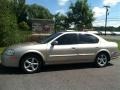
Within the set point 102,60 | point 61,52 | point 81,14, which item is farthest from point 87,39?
point 81,14

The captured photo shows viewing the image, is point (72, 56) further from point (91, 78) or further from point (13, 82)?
point (13, 82)

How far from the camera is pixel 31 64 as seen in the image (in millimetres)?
10750

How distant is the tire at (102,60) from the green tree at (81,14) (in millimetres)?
40363

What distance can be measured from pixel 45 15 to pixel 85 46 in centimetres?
9520

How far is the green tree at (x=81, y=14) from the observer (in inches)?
2083

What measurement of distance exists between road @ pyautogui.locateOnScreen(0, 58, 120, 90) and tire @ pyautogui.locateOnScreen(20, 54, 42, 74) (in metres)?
0.26

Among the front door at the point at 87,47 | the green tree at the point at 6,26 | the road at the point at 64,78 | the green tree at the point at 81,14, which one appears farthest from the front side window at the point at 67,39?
the green tree at the point at 81,14

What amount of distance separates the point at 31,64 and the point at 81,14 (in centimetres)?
4331

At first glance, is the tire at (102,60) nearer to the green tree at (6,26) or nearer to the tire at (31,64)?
the tire at (31,64)

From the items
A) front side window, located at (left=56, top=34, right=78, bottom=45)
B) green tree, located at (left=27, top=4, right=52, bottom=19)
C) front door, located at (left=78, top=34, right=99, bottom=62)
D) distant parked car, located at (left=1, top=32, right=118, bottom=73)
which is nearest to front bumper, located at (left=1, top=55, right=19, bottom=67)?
distant parked car, located at (left=1, top=32, right=118, bottom=73)

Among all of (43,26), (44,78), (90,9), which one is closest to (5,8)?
(44,78)

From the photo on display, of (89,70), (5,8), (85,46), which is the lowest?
(89,70)

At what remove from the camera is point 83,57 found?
A: 1172cm

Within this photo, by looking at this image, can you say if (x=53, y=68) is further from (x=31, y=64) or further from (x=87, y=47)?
(x=87, y=47)
